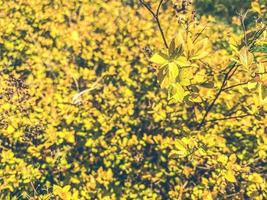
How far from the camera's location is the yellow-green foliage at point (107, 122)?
3.62m

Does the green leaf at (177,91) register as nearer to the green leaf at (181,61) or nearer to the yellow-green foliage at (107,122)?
the green leaf at (181,61)

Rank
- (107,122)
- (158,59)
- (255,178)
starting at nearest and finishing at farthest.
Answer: (158,59)
(255,178)
(107,122)

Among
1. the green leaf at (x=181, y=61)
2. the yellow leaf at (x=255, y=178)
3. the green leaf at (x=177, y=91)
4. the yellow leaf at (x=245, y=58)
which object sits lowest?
the yellow leaf at (x=255, y=178)

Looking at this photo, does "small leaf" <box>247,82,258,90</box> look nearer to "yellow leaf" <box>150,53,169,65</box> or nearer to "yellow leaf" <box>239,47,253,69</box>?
"yellow leaf" <box>239,47,253,69</box>

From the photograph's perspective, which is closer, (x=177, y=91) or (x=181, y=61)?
(x=181, y=61)

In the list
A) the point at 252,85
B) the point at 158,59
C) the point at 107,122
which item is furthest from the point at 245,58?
the point at 107,122

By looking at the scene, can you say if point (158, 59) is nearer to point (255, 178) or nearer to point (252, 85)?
point (252, 85)

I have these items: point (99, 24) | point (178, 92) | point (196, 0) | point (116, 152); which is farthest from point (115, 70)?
point (196, 0)

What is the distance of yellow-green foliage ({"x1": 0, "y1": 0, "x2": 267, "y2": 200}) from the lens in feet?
11.9

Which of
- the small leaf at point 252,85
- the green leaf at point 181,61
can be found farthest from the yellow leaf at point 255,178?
the green leaf at point 181,61

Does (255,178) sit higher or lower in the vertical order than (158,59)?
lower

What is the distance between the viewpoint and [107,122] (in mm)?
4109

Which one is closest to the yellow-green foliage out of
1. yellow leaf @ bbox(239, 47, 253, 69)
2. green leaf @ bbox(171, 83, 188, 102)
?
green leaf @ bbox(171, 83, 188, 102)

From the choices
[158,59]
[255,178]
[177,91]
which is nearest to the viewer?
[158,59]
